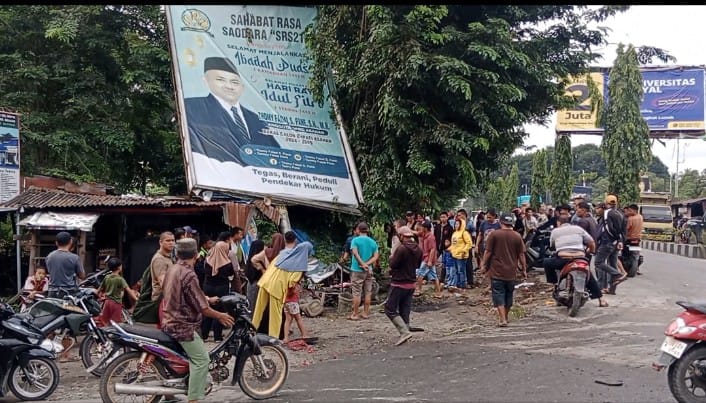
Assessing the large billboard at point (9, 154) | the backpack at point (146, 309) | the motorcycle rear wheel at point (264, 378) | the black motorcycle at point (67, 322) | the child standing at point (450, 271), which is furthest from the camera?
the child standing at point (450, 271)

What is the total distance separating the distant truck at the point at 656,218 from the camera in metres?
30.6

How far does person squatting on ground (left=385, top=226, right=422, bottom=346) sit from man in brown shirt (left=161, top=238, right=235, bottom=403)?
3395mm

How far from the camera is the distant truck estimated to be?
101ft

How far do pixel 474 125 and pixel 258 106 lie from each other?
5013mm

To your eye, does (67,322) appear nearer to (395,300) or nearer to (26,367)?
(26,367)

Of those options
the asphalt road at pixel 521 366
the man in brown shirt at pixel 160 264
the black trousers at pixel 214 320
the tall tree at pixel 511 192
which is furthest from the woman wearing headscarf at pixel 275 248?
the tall tree at pixel 511 192

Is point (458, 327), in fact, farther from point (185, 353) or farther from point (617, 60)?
point (617, 60)

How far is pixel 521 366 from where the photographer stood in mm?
6941

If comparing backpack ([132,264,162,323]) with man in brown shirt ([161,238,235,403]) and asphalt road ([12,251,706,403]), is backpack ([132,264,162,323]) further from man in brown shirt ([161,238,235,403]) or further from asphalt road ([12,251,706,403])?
man in brown shirt ([161,238,235,403])

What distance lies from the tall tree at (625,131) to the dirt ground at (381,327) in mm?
12423

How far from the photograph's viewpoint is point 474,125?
12625 mm

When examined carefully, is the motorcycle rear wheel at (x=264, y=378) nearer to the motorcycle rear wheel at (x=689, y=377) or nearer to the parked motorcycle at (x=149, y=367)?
the parked motorcycle at (x=149, y=367)

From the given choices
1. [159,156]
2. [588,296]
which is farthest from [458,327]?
[159,156]

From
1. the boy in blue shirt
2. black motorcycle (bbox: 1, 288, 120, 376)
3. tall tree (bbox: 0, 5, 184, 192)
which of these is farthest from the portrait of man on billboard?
black motorcycle (bbox: 1, 288, 120, 376)
